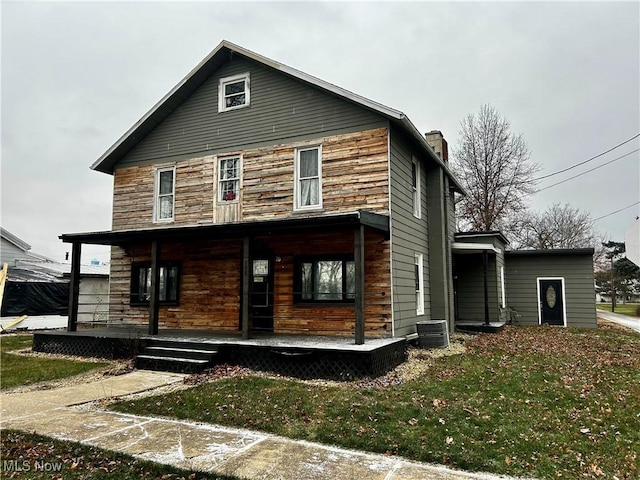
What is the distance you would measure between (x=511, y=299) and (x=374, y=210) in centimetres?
1191

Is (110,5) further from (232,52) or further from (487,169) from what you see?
(487,169)

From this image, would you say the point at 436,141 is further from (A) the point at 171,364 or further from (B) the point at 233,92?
(A) the point at 171,364

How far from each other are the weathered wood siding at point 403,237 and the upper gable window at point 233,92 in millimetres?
4522

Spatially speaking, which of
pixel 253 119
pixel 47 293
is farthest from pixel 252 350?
pixel 47 293

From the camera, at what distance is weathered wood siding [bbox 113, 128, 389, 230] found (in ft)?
34.9

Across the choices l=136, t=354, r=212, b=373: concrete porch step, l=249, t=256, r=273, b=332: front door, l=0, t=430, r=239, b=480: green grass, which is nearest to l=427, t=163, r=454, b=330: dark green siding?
l=249, t=256, r=273, b=332: front door

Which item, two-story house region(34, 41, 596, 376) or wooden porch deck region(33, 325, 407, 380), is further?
two-story house region(34, 41, 596, 376)

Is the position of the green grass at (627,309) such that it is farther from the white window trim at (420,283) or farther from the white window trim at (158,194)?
the white window trim at (158,194)

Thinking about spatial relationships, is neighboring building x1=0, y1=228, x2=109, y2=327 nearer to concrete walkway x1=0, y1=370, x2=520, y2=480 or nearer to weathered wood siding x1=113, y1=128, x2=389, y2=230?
weathered wood siding x1=113, y1=128, x2=389, y2=230

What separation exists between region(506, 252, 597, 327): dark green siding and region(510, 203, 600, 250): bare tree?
66.8 ft

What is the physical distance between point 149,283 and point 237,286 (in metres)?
3.32

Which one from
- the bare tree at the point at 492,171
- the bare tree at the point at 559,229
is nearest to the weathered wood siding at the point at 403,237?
the bare tree at the point at 492,171

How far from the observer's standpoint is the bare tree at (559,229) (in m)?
38.6

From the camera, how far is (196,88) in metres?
13.2
